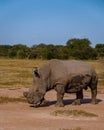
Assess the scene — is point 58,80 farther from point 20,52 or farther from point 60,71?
point 20,52

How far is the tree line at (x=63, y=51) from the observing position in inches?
3386

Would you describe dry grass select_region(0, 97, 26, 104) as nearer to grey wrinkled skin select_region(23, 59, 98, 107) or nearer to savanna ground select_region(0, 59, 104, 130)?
savanna ground select_region(0, 59, 104, 130)

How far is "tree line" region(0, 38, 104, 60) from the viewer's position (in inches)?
3386

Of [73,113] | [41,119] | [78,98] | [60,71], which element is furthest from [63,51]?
[41,119]

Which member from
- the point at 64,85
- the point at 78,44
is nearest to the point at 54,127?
the point at 64,85

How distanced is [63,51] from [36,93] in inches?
2743

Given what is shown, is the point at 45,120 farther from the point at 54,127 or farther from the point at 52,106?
the point at 52,106

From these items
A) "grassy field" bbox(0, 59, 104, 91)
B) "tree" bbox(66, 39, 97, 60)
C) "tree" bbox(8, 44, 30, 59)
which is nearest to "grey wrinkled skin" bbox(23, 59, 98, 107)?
"grassy field" bbox(0, 59, 104, 91)

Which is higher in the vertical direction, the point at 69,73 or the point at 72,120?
A: the point at 69,73

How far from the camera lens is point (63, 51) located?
86062mm

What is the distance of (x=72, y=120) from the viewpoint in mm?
13648

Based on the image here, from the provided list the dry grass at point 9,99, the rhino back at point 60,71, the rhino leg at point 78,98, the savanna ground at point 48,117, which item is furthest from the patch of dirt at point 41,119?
the rhino back at point 60,71

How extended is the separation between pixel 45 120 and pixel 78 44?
85.1 meters

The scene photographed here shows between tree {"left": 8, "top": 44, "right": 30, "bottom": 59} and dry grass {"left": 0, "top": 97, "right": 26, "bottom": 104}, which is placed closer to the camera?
dry grass {"left": 0, "top": 97, "right": 26, "bottom": 104}
